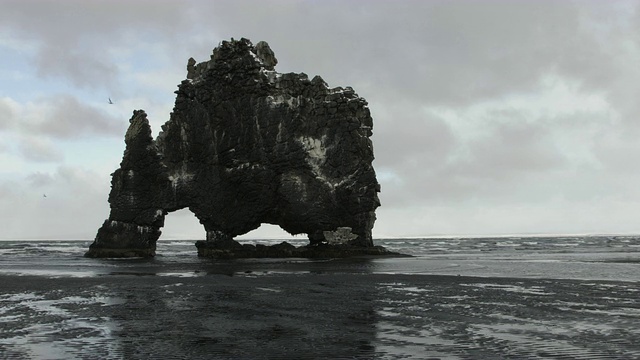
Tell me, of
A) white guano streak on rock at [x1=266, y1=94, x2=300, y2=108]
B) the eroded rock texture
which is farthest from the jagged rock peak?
white guano streak on rock at [x1=266, y1=94, x2=300, y2=108]

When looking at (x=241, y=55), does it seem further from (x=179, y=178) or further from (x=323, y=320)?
(x=323, y=320)

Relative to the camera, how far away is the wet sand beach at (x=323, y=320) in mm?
15828

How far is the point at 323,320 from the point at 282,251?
197 ft

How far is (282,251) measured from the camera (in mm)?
81000

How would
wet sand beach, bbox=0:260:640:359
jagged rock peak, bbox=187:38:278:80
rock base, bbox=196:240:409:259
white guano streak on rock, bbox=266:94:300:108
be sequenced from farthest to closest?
jagged rock peak, bbox=187:38:278:80, white guano streak on rock, bbox=266:94:300:108, rock base, bbox=196:240:409:259, wet sand beach, bbox=0:260:640:359

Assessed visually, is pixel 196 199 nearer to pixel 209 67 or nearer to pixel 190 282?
pixel 209 67

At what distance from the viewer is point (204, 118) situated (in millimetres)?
84125

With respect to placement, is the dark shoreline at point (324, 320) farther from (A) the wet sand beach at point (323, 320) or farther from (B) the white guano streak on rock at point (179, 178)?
(B) the white guano streak on rock at point (179, 178)

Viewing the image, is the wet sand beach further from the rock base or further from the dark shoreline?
the rock base

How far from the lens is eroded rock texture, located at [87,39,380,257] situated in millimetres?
79000

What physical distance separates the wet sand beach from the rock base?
4102cm

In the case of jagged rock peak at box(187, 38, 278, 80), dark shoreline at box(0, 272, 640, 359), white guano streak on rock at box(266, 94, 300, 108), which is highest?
jagged rock peak at box(187, 38, 278, 80)

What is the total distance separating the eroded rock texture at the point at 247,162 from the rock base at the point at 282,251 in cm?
85

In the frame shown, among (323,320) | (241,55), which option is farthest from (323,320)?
(241,55)
